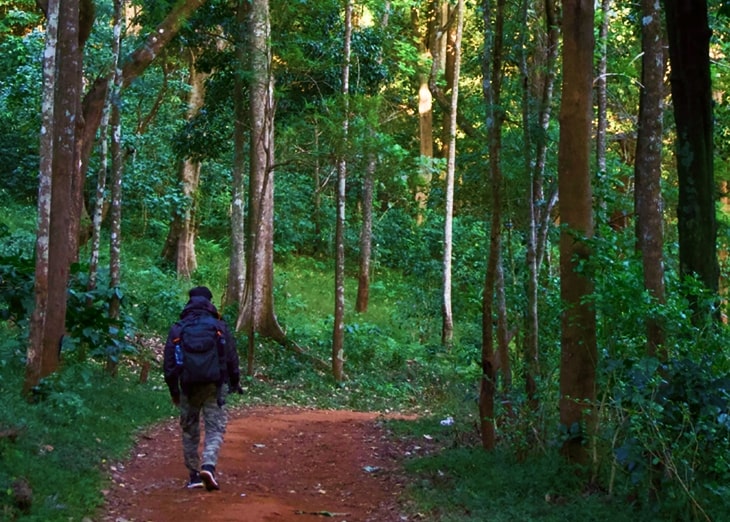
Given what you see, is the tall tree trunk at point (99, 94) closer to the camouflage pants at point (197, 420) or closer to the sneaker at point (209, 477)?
the camouflage pants at point (197, 420)

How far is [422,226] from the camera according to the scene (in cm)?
3316

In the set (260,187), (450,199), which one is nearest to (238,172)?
(260,187)

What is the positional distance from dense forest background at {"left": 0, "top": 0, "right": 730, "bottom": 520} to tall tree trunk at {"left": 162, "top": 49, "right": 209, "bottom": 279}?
109 mm

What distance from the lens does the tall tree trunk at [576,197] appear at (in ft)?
29.1

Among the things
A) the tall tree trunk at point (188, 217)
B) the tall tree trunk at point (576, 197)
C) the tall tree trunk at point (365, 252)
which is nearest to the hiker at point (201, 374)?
the tall tree trunk at point (576, 197)

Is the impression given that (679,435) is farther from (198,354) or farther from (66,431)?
(66,431)

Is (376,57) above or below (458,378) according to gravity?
above

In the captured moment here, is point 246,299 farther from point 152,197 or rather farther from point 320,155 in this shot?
point 152,197

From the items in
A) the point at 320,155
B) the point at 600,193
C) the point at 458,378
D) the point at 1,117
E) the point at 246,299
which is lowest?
the point at 458,378

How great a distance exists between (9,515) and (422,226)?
89.8 ft

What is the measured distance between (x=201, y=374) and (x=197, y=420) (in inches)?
24.1

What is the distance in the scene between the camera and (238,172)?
813 inches

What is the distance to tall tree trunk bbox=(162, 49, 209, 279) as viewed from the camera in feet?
89.8

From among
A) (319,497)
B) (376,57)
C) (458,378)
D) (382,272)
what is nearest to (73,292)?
(319,497)
